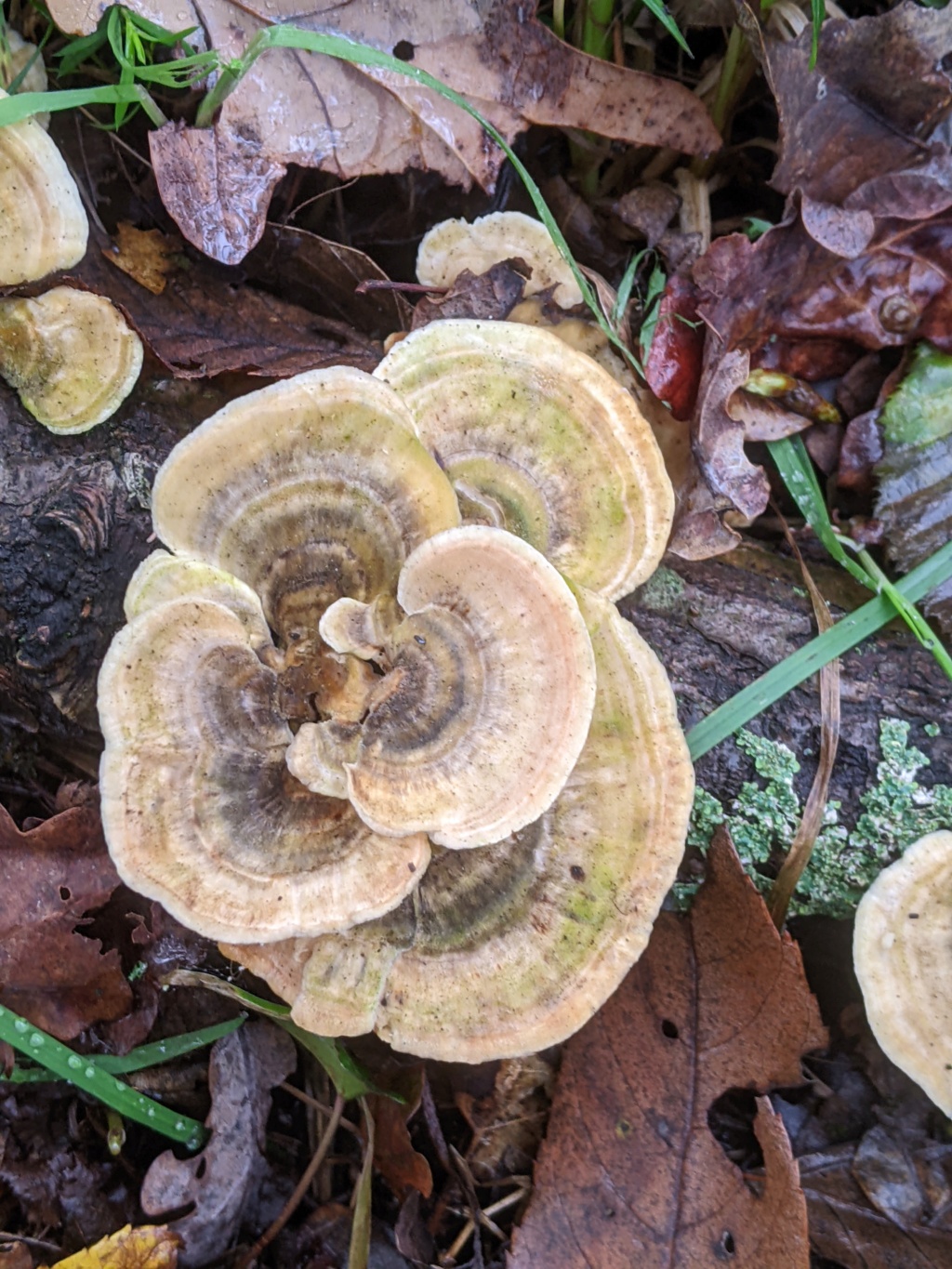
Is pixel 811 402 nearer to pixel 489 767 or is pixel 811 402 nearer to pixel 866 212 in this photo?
pixel 866 212

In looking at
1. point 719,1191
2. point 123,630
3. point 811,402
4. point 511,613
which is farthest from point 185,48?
point 719,1191

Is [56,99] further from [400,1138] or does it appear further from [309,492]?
[400,1138]

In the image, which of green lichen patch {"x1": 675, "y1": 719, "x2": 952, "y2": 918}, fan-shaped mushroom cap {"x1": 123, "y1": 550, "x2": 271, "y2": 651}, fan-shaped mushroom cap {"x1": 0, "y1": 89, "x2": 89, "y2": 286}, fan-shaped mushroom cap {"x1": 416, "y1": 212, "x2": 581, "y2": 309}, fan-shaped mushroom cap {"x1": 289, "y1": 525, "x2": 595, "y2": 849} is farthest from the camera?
fan-shaped mushroom cap {"x1": 416, "y1": 212, "x2": 581, "y2": 309}

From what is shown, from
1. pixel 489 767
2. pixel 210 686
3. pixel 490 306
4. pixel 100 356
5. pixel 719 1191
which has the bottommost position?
pixel 719 1191

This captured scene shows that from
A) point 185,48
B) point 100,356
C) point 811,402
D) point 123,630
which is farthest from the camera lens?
point 811,402

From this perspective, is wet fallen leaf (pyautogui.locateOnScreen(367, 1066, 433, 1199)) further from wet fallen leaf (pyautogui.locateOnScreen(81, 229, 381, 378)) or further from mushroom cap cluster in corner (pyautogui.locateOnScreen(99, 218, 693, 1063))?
wet fallen leaf (pyautogui.locateOnScreen(81, 229, 381, 378))

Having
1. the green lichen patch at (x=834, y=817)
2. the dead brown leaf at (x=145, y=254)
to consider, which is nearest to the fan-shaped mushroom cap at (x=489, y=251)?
the dead brown leaf at (x=145, y=254)

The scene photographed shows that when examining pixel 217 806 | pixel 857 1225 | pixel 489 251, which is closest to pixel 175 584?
pixel 217 806

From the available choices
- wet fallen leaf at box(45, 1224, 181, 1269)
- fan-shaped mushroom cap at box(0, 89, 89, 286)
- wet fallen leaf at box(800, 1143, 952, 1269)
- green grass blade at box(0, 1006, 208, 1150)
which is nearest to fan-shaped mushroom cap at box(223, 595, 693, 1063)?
green grass blade at box(0, 1006, 208, 1150)
